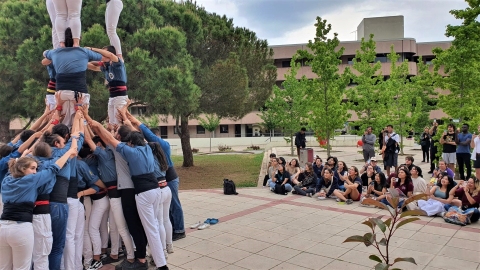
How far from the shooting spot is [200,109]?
15.3 meters

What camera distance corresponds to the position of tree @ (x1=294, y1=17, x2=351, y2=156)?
13664 mm

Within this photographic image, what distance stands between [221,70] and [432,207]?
9.23m

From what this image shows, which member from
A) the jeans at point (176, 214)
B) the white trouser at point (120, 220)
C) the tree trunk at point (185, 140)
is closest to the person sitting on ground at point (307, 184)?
the jeans at point (176, 214)

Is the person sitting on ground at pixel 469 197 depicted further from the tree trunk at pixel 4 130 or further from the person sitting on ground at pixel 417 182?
the tree trunk at pixel 4 130

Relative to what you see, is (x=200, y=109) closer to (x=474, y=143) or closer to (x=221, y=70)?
(x=221, y=70)

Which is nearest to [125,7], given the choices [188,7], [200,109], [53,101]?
[188,7]

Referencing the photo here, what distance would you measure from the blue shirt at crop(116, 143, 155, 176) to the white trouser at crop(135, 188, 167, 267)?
0.29 meters

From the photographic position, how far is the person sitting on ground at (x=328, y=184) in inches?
377

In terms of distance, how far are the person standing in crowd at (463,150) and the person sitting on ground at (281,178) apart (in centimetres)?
501

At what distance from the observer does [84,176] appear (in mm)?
4922

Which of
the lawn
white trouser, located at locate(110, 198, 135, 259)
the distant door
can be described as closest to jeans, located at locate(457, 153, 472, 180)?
the lawn

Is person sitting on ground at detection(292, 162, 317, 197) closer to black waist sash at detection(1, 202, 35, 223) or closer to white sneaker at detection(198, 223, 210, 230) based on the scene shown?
white sneaker at detection(198, 223, 210, 230)

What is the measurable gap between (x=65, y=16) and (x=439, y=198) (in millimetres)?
7708

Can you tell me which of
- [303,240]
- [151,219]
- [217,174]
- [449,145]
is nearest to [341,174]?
[303,240]
